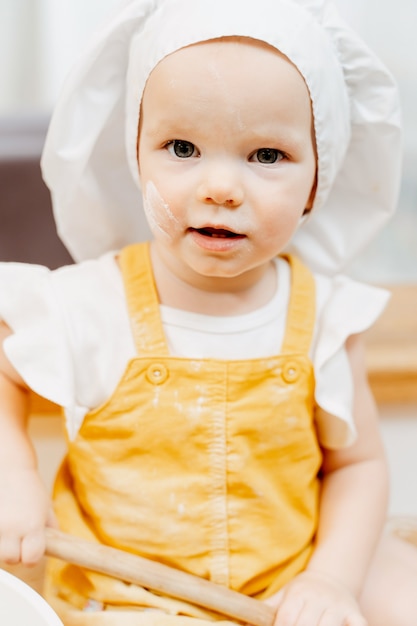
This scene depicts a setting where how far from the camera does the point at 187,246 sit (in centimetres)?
74

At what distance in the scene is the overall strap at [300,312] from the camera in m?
0.82

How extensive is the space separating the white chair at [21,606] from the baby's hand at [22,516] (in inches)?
1.9

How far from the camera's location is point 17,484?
0.73 m

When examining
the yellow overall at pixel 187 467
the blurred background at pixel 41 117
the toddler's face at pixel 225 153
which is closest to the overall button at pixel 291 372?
the yellow overall at pixel 187 467

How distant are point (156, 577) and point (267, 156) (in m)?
0.37

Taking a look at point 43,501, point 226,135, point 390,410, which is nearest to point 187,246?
point 226,135

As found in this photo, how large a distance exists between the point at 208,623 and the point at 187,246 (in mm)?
→ 325

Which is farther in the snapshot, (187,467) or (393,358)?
(393,358)

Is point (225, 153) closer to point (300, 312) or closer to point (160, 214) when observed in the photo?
point (160, 214)

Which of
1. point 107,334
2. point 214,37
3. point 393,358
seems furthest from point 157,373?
point 393,358

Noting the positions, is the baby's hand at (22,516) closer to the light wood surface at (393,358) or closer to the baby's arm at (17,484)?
the baby's arm at (17,484)

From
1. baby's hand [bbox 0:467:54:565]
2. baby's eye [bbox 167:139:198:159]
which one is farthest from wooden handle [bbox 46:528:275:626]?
baby's eye [bbox 167:139:198:159]

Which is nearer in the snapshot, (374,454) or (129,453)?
(129,453)

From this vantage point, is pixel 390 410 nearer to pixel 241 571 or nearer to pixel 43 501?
pixel 241 571
